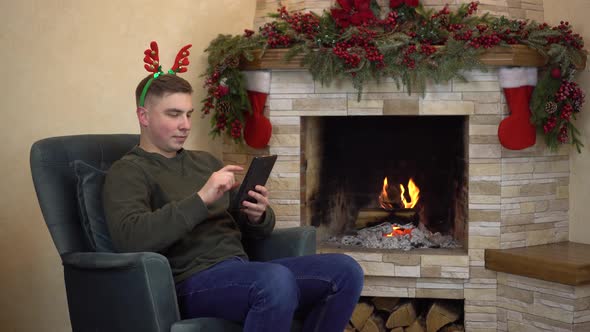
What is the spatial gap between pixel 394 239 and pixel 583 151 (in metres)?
0.92

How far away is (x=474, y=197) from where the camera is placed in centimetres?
333

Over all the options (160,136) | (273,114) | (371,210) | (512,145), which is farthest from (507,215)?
(160,136)

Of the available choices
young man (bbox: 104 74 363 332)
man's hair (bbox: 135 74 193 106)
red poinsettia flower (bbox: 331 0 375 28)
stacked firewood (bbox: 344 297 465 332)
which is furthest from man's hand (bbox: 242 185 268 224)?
stacked firewood (bbox: 344 297 465 332)

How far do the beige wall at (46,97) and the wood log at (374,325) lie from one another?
1.30 m

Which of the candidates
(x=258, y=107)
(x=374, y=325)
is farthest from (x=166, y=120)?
(x=374, y=325)

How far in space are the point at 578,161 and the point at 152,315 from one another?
7.36ft

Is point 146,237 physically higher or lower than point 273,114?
lower

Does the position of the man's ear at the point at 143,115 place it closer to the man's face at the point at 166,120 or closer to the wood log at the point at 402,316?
the man's face at the point at 166,120

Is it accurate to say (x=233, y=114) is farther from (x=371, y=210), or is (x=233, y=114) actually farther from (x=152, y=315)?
(x=152, y=315)

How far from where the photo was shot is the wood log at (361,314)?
137 inches

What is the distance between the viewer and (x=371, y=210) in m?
3.75

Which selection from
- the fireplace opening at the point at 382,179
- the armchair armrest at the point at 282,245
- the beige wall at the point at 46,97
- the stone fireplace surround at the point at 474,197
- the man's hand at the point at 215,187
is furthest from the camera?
the fireplace opening at the point at 382,179

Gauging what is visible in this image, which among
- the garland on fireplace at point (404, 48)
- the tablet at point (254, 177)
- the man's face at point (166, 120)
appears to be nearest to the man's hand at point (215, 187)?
the tablet at point (254, 177)

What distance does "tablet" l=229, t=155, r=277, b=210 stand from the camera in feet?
7.17
